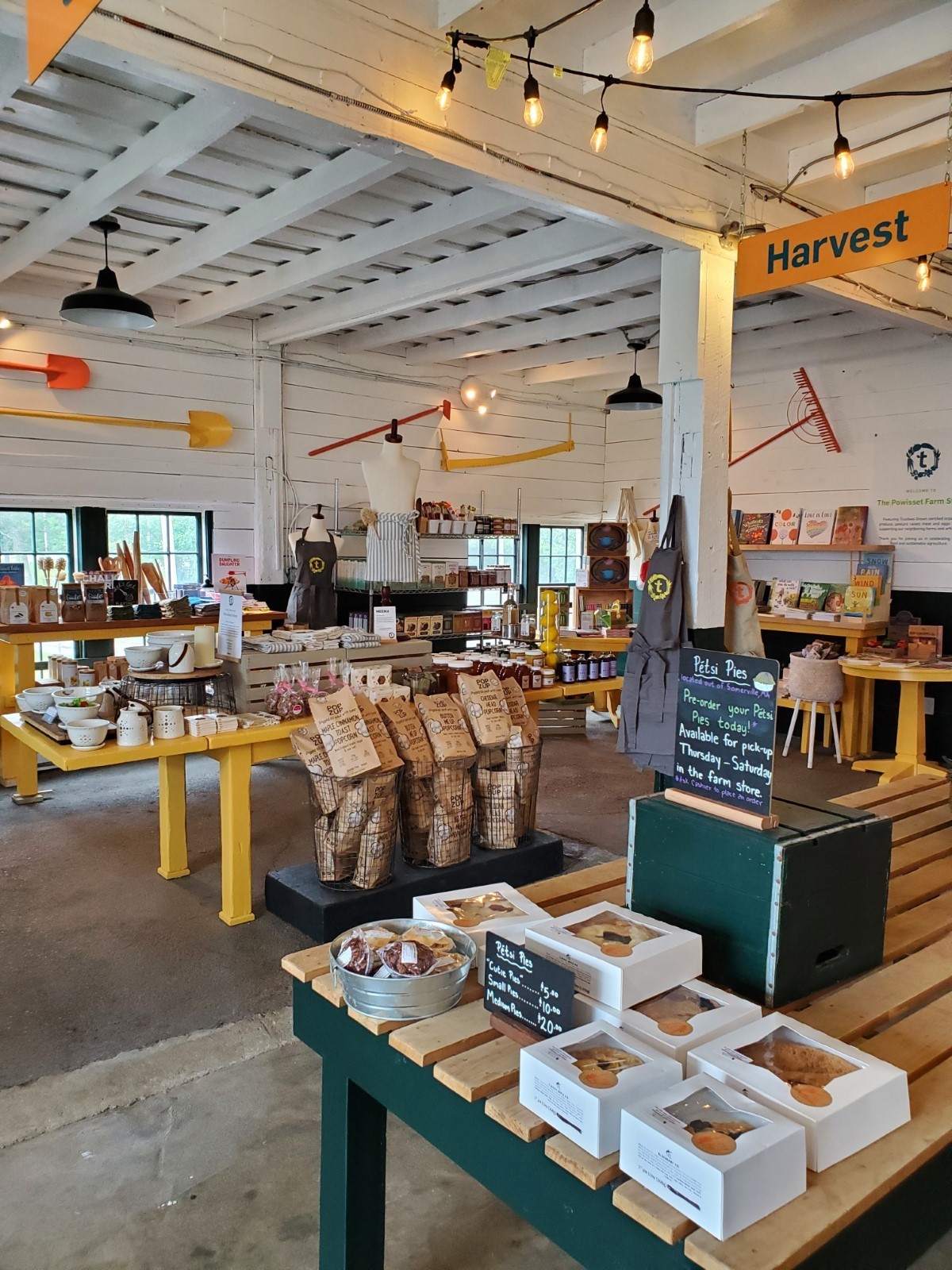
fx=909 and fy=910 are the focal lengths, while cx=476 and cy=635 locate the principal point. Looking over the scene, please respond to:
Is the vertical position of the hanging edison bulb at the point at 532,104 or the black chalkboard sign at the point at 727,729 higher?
the hanging edison bulb at the point at 532,104

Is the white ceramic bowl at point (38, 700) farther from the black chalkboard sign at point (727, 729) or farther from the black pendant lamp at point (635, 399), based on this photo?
the black pendant lamp at point (635, 399)

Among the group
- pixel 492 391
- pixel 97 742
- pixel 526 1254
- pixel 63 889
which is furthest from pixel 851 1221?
pixel 492 391

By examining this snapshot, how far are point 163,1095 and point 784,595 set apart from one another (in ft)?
23.1

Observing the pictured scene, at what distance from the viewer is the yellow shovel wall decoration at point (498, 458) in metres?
9.62

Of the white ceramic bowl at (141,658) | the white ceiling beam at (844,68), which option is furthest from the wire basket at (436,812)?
the white ceiling beam at (844,68)

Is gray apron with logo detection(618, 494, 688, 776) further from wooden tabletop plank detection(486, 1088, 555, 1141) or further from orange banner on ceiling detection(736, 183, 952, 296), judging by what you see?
wooden tabletop plank detection(486, 1088, 555, 1141)

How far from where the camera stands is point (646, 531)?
9.32 meters

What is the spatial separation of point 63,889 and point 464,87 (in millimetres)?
4113

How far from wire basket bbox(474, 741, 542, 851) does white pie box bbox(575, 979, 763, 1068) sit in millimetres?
2418

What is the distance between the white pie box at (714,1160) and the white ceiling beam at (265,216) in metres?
3.51

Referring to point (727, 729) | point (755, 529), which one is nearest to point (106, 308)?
point (727, 729)

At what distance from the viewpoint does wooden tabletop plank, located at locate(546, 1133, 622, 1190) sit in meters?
1.28

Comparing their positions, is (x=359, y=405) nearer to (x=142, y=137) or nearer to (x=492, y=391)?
(x=492, y=391)

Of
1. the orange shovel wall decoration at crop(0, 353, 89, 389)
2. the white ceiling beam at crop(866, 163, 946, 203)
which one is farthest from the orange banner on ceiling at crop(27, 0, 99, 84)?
the orange shovel wall decoration at crop(0, 353, 89, 389)
